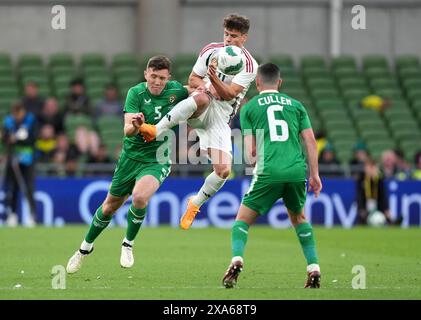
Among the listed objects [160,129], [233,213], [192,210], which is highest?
[160,129]

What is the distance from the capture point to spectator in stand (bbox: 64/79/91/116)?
25.2m

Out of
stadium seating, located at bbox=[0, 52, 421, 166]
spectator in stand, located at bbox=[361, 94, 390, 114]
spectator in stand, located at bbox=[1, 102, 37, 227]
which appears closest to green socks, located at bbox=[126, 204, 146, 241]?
spectator in stand, located at bbox=[1, 102, 37, 227]

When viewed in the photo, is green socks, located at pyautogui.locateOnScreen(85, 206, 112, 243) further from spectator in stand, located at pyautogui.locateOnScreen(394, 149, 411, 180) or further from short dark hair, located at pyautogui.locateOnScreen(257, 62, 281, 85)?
spectator in stand, located at pyautogui.locateOnScreen(394, 149, 411, 180)

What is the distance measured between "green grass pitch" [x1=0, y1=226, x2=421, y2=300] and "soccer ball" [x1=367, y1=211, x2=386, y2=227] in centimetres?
175

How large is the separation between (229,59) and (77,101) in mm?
13508

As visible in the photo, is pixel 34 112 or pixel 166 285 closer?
pixel 166 285

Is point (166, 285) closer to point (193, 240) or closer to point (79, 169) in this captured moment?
point (193, 240)

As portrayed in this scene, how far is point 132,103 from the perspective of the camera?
12.6m

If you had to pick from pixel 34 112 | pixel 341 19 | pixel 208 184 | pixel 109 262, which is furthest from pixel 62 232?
pixel 341 19

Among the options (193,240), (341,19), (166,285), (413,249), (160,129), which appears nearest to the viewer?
(166,285)

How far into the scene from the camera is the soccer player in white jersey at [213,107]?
40.5 feet

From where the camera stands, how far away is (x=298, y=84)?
28.3 meters

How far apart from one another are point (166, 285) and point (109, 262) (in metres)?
3.10

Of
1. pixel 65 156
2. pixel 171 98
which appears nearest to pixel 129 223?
pixel 171 98
